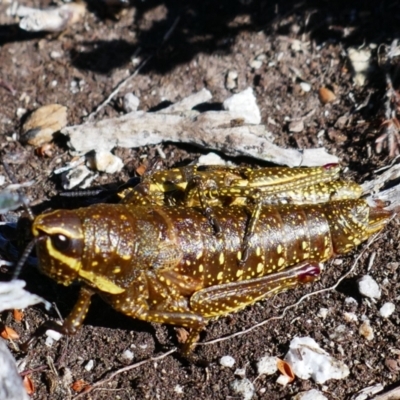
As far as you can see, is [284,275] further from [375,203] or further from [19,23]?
[19,23]

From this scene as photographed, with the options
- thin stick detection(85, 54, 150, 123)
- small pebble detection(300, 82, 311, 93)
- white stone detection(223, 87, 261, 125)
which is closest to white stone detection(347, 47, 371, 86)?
small pebble detection(300, 82, 311, 93)

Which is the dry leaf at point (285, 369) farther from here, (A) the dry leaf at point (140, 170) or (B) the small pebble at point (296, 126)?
(B) the small pebble at point (296, 126)

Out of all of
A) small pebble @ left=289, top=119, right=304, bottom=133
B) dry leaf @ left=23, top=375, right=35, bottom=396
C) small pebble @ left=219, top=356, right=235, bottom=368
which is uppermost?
small pebble @ left=289, top=119, right=304, bottom=133


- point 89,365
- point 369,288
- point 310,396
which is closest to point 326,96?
point 369,288

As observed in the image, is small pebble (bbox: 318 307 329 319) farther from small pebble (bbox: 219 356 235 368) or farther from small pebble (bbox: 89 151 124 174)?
small pebble (bbox: 89 151 124 174)

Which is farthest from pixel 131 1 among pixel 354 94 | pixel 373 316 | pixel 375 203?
pixel 373 316

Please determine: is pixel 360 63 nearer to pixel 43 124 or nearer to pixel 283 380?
pixel 43 124

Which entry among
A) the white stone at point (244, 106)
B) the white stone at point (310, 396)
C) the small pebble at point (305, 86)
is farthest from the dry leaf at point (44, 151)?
the white stone at point (310, 396)

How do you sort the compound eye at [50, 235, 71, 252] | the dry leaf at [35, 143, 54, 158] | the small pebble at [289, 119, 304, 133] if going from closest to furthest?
the compound eye at [50, 235, 71, 252], the dry leaf at [35, 143, 54, 158], the small pebble at [289, 119, 304, 133]
